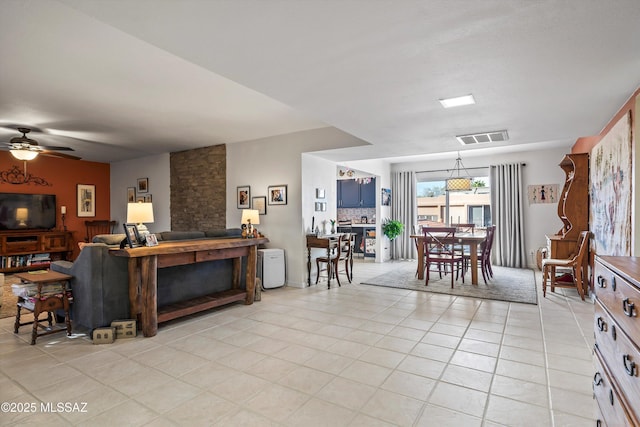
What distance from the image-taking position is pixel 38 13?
2.26 m

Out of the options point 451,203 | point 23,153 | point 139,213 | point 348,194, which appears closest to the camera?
point 139,213

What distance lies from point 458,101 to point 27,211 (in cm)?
862

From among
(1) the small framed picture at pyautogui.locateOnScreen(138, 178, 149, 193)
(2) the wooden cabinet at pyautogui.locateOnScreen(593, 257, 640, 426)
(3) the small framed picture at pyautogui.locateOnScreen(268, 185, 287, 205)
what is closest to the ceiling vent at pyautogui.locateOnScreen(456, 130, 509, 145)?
(3) the small framed picture at pyautogui.locateOnScreen(268, 185, 287, 205)

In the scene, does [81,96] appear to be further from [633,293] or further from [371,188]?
[371,188]

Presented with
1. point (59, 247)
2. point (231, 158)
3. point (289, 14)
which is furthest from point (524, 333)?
point (59, 247)

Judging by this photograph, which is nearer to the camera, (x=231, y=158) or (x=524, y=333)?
(x=524, y=333)

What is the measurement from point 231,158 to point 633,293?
608 cm

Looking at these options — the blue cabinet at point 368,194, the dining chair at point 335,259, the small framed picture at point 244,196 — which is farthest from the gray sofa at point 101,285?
the blue cabinet at point 368,194

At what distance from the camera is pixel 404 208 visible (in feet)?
29.1

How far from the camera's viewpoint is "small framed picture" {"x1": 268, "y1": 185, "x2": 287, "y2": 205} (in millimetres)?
5715

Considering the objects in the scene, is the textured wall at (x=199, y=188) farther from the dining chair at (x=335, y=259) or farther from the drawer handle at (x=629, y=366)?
the drawer handle at (x=629, y=366)

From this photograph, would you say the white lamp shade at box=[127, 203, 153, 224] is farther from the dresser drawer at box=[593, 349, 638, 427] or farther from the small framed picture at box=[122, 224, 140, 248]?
the dresser drawer at box=[593, 349, 638, 427]

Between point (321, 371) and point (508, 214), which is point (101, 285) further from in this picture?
point (508, 214)

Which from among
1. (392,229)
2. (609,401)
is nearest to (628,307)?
(609,401)
